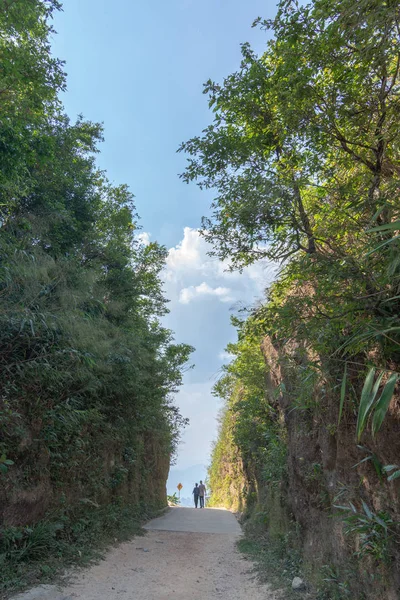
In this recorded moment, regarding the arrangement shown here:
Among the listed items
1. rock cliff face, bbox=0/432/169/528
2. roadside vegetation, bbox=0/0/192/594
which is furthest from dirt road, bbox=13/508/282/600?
rock cliff face, bbox=0/432/169/528

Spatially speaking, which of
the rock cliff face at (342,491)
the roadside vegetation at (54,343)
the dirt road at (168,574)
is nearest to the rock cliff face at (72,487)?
the roadside vegetation at (54,343)

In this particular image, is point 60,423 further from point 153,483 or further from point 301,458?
point 153,483

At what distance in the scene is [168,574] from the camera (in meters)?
5.15

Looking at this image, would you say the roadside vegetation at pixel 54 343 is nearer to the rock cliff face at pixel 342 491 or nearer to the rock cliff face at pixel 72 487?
the rock cliff face at pixel 72 487

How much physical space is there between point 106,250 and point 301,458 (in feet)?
20.4

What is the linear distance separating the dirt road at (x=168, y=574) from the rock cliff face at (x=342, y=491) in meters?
0.99

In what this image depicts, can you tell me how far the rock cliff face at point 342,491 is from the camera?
115 inches

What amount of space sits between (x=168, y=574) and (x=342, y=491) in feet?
9.89

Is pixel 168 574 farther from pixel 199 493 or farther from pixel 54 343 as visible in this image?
pixel 199 493

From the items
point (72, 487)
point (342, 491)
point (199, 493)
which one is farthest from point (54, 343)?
point (199, 493)

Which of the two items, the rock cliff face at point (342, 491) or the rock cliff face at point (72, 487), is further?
the rock cliff face at point (72, 487)

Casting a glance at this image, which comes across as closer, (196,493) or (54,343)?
(54,343)

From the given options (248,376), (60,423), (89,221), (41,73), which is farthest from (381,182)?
(248,376)

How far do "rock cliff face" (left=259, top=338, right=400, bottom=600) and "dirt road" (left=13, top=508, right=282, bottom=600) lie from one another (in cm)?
99
